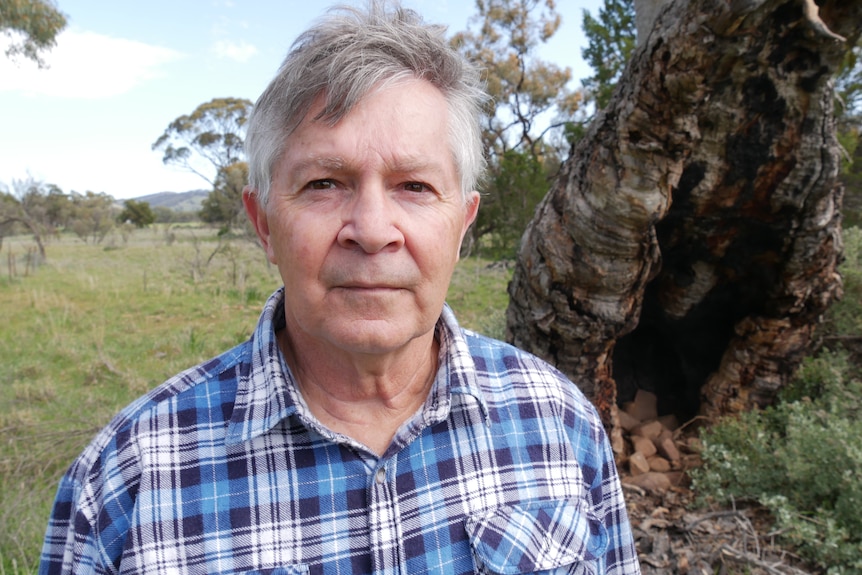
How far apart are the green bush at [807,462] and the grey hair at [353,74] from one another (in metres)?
2.52

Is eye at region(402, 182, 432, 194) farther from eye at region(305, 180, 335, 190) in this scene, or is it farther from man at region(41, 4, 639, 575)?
eye at region(305, 180, 335, 190)

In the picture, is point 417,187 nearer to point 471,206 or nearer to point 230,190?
point 471,206

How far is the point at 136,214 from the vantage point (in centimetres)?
4353

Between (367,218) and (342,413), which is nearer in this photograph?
(367,218)

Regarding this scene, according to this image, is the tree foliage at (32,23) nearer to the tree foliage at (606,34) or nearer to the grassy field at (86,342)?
the grassy field at (86,342)

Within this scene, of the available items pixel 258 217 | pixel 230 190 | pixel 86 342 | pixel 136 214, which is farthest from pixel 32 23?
pixel 136 214

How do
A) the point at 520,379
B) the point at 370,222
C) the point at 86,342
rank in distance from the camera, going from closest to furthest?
the point at 370,222 → the point at 520,379 → the point at 86,342

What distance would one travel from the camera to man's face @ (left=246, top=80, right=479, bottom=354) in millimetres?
1239

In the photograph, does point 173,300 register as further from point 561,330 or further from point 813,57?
point 813,57

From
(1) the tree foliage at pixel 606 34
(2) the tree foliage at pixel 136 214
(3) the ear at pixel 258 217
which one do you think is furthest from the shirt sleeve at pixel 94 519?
(2) the tree foliage at pixel 136 214

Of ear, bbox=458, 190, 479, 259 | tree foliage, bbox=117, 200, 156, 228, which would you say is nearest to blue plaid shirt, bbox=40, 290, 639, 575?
ear, bbox=458, 190, 479, 259

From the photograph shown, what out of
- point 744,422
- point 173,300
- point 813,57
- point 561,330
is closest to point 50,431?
point 561,330

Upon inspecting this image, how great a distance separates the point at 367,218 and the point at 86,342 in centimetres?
791

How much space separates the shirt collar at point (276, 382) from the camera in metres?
1.29
